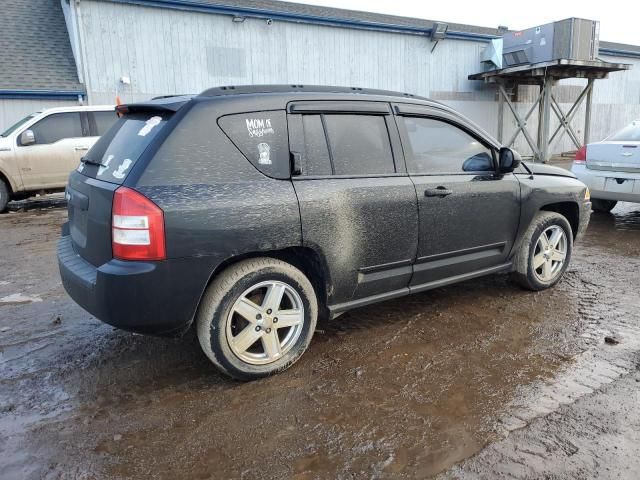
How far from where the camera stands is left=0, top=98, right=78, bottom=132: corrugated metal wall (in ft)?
45.8

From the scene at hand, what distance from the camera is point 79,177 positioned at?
3.44m

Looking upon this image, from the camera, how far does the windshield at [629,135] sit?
720cm

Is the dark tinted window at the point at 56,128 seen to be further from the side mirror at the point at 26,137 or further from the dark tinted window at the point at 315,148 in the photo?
the dark tinted window at the point at 315,148

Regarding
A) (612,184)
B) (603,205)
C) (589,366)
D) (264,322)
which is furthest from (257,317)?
(603,205)

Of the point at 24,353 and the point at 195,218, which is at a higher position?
the point at 195,218

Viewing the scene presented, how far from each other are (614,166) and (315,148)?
5606 millimetres

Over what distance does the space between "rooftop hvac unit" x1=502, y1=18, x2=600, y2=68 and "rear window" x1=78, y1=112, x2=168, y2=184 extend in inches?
690

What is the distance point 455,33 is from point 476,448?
20.2 metres

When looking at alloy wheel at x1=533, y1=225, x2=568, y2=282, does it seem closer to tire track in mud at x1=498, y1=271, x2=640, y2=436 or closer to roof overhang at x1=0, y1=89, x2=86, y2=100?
tire track in mud at x1=498, y1=271, x2=640, y2=436

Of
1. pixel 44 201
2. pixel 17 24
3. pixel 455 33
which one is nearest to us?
pixel 44 201

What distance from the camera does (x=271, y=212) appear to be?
3.03 m

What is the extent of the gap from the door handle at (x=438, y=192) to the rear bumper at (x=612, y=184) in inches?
176

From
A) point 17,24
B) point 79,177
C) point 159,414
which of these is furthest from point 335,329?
point 17,24

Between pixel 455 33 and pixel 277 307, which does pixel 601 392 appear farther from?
pixel 455 33
